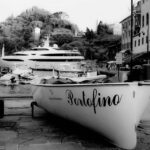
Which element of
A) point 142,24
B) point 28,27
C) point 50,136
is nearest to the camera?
point 50,136

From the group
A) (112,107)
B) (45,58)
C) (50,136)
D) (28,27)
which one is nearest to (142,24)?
(45,58)

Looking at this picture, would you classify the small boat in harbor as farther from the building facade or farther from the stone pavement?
the building facade

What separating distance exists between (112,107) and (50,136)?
171cm

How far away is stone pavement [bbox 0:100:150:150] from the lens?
6.27 m

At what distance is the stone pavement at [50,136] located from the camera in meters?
6.27

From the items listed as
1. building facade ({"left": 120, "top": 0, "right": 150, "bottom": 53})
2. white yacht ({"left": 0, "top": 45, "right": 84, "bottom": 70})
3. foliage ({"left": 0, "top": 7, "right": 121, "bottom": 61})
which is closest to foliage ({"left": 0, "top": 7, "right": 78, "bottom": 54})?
foliage ({"left": 0, "top": 7, "right": 121, "bottom": 61})

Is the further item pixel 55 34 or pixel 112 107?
pixel 55 34

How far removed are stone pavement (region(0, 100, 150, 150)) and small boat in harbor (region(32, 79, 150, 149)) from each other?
11.4 inches

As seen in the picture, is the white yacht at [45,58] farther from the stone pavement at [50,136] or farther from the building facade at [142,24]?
the stone pavement at [50,136]

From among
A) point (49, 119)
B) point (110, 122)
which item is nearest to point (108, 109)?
point (110, 122)

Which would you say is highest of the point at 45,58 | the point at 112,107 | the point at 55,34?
the point at 55,34

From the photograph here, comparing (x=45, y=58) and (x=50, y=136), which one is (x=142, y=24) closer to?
(x=45, y=58)

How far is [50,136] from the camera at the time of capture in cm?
709

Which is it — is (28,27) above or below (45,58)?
above
